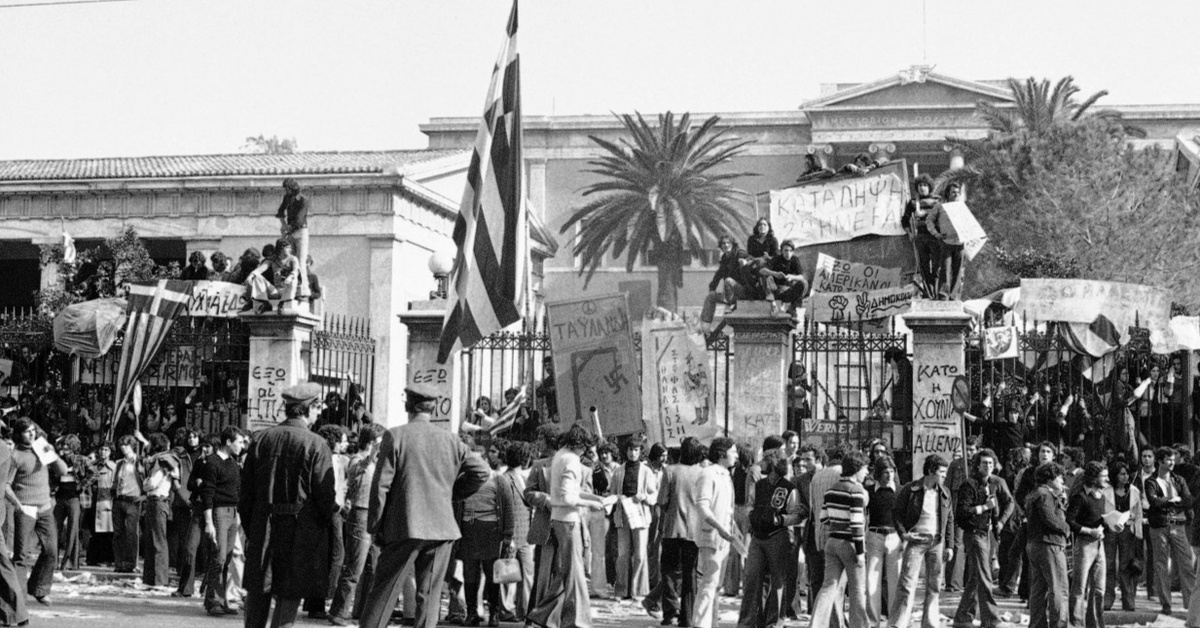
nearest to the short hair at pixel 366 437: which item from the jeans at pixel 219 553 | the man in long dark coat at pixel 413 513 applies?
the jeans at pixel 219 553

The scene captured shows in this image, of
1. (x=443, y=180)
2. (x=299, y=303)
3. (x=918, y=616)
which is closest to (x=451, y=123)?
(x=443, y=180)

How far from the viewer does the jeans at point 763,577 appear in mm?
12281

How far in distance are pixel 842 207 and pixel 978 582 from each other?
27.9ft

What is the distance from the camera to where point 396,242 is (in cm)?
3572

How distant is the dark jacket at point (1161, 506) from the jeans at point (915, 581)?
4.07 m

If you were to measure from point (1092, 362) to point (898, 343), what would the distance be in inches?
101

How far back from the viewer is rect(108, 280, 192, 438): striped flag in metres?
19.5

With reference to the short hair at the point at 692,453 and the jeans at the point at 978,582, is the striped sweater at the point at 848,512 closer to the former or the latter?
the short hair at the point at 692,453

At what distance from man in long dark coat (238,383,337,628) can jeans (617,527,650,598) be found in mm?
6435

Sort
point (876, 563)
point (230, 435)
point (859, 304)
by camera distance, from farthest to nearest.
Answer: point (859, 304), point (230, 435), point (876, 563)

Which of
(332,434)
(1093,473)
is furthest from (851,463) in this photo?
(332,434)

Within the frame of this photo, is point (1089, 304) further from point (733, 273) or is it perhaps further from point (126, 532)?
point (126, 532)

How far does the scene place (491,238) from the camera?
12.5 metres

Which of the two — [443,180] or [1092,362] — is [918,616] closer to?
[1092,362]
